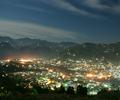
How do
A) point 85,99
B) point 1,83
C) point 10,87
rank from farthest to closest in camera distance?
point 1,83 < point 10,87 < point 85,99

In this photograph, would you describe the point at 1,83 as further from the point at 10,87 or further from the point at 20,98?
the point at 20,98

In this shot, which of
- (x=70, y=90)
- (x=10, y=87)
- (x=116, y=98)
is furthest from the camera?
(x=10, y=87)

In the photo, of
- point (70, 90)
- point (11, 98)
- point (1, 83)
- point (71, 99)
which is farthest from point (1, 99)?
point (1, 83)

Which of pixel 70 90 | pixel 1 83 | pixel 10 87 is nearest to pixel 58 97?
pixel 70 90

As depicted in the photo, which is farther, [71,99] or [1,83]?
[1,83]

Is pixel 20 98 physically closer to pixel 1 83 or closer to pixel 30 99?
pixel 30 99

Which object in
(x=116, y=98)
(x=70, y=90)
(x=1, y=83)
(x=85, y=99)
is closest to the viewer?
(x=85, y=99)

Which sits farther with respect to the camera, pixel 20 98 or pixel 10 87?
pixel 10 87

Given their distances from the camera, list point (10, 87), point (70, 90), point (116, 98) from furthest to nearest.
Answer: point (10, 87), point (70, 90), point (116, 98)
